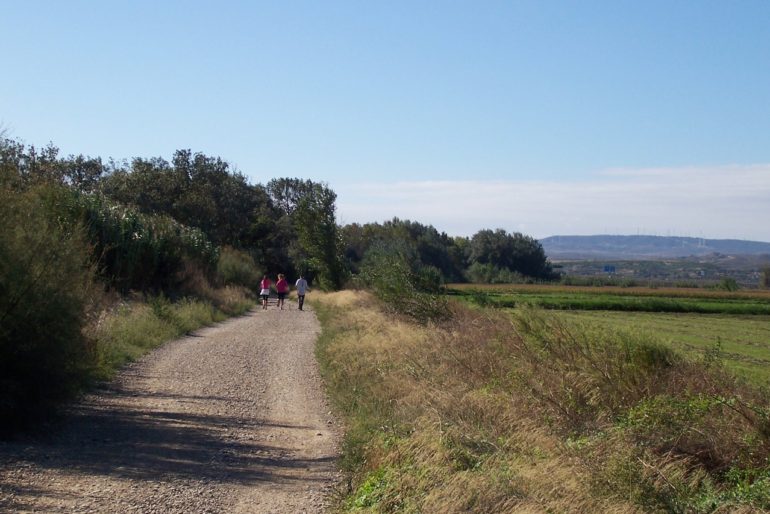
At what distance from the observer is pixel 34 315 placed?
974cm

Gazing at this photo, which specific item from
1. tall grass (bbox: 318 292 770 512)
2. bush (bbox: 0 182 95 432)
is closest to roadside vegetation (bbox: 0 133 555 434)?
bush (bbox: 0 182 95 432)

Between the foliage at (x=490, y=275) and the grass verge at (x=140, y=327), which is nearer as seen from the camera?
the grass verge at (x=140, y=327)

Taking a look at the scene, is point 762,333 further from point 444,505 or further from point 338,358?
point 444,505

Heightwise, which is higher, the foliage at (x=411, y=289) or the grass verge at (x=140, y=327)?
the foliage at (x=411, y=289)

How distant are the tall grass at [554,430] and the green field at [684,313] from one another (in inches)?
36.1

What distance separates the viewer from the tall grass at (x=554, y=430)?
7.12 metres

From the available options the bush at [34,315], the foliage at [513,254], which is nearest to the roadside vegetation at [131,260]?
the bush at [34,315]

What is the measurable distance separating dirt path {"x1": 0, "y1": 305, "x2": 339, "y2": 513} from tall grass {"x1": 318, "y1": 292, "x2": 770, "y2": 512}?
69 cm

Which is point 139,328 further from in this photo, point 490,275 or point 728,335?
point 490,275

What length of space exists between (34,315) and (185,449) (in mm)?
2488

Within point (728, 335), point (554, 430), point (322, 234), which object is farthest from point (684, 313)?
point (554, 430)

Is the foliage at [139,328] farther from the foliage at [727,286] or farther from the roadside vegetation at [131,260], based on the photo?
the foliage at [727,286]

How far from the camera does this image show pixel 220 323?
28875 mm

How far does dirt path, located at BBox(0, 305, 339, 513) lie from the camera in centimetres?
750
